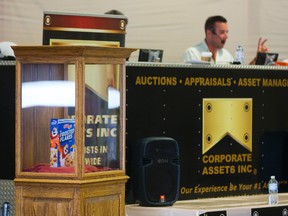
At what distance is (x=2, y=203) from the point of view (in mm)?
6062

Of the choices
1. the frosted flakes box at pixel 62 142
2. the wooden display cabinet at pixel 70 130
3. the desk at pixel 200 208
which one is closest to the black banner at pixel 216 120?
the desk at pixel 200 208

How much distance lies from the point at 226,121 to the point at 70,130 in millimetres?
1712

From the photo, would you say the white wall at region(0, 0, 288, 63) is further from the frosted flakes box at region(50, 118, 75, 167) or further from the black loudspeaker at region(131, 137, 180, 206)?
the frosted flakes box at region(50, 118, 75, 167)

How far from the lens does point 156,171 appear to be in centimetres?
627

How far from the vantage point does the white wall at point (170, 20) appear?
29.8 ft

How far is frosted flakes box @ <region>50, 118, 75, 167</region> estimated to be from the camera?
17.7 feet

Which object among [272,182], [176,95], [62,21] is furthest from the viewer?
[272,182]

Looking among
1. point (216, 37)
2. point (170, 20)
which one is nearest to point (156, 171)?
point (216, 37)

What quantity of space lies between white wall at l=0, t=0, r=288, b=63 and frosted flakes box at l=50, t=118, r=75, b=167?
3.65 m

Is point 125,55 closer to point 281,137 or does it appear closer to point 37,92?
point 37,92

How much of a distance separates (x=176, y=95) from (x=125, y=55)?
3.37 feet

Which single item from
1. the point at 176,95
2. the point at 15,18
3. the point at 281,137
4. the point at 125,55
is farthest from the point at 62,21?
the point at 15,18

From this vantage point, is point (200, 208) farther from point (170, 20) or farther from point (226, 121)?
point (170, 20)

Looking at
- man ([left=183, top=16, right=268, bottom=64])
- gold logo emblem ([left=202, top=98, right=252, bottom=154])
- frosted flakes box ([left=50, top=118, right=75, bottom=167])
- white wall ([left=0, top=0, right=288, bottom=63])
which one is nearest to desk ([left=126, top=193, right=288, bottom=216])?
gold logo emblem ([left=202, top=98, right=252, bottom=154])
